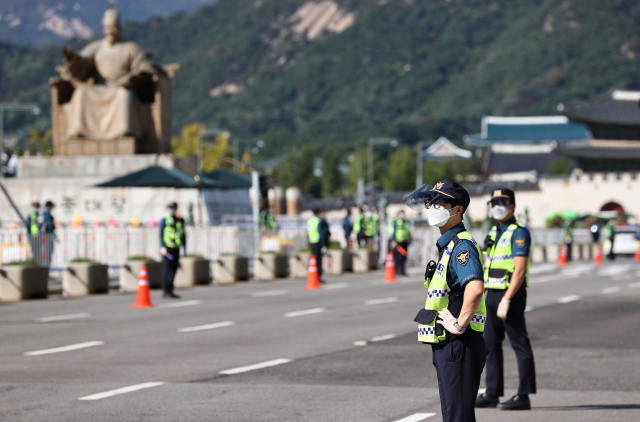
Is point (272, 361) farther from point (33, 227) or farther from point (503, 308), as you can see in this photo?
point (33, 227)

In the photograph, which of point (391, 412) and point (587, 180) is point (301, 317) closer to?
point (391, 412)

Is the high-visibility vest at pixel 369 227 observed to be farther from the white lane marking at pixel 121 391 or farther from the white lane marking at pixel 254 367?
the white lane marking at pixel 121 391

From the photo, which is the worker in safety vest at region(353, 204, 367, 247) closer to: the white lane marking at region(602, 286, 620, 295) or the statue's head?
the white lane marking at region(602, 286, 620, 295)

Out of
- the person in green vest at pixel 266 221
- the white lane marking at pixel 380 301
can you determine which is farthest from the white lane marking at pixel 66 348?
the person in green vest at pixel 266 221

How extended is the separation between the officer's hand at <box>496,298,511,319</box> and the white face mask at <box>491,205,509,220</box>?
2.45 feet

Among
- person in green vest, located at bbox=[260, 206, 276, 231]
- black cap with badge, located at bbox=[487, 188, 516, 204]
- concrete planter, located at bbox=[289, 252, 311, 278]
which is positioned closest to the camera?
black cap with badge, located at bbox=[487, 188, 516, 204]

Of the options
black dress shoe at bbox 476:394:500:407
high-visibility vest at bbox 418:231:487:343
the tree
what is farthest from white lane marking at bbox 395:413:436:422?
the tree

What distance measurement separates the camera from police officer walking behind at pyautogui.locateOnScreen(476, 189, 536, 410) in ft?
29.0

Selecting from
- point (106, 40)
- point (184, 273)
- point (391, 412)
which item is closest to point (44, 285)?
point (184, 273)

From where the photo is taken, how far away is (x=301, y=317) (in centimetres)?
1678

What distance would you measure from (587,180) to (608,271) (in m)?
58.6

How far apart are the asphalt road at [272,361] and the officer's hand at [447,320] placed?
2.52 metres

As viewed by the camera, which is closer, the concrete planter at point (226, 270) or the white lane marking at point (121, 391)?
the white lane marking at point (121, 391)

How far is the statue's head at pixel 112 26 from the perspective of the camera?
120ft
